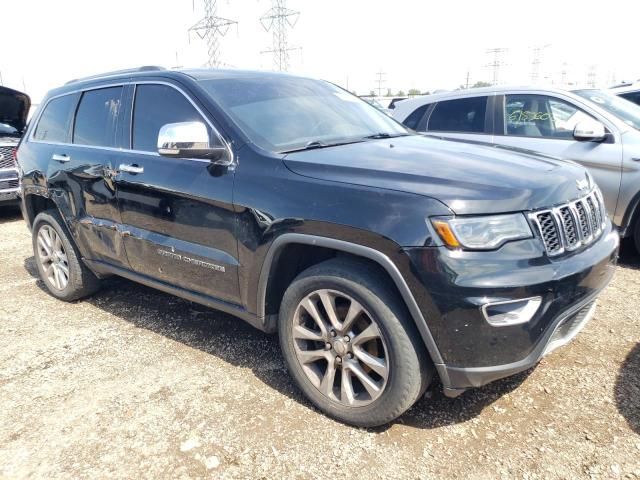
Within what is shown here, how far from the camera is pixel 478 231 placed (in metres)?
2.14

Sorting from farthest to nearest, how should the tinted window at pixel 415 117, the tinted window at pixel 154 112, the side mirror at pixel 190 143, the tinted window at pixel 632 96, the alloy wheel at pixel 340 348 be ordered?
the tinted window at pixel 632 96 < the tinted window at pixel 415 117 < the tinted window at pixel 154 112 < the side mirror at pixel 190 143 < the alloy wheel at pixel 340 348

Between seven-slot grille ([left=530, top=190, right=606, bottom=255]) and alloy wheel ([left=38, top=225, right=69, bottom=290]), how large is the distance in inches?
149

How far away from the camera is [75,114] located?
414 cm

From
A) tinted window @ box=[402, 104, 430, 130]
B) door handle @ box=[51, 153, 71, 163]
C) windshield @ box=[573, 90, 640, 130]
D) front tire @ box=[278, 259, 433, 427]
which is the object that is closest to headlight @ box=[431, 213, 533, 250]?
front tire @ box=[278, 259, 433, 427]

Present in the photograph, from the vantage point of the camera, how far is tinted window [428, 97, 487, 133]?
569cm

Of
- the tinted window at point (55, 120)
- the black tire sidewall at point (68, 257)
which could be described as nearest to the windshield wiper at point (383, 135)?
the tinted window at point (55, 120)

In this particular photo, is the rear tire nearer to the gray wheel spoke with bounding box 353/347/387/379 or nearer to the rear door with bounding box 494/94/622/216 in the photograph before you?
the gray wheel spoke with bounding box 353/347/387/379

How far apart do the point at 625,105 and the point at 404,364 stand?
469 centimetres

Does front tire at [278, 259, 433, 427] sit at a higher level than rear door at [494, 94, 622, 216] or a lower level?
lower

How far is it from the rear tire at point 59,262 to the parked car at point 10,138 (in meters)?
3.73

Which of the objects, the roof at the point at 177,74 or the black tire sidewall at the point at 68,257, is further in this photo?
the black tire sidewall at the point at 68,257

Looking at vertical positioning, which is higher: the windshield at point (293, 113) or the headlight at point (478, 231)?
the windshield at point (293, 113)

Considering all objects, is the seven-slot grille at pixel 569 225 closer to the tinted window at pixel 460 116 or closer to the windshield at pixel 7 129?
the tinted window at pixel 460 116

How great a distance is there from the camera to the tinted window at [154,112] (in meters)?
3.20
